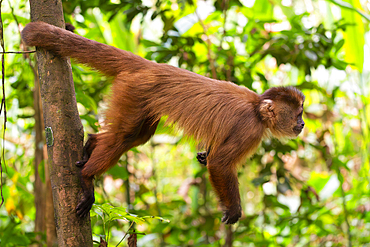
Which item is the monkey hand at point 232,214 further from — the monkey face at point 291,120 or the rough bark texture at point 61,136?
the rough bark texture at point 61,136

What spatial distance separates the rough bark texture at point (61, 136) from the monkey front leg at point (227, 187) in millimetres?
1150

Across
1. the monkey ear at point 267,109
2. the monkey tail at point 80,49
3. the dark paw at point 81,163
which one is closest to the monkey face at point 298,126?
the monkey ear at point 267,109

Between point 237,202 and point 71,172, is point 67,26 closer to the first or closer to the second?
point 71,172

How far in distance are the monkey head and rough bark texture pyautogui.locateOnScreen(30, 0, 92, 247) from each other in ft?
5.77

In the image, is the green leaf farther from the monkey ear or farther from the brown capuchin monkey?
the brown capuchin monkey

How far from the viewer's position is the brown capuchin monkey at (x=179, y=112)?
2965 mm

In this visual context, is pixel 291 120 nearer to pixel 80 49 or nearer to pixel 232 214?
pixel 232 214

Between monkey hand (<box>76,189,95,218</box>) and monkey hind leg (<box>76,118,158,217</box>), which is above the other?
monkey hind leg (<box>76,118,158,217</box>)

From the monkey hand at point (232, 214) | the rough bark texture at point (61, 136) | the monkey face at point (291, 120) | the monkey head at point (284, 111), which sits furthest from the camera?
the monkey face at point (291, 120)

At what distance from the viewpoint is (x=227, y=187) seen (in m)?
3.09

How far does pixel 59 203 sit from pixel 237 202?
5.17 ft

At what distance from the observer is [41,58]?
2.61 metres

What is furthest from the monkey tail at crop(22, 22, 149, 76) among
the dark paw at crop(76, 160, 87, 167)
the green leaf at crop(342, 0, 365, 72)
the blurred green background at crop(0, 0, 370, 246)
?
the green leaf at crop(342, 0, 365, 72)

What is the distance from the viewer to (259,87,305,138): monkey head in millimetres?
3354
